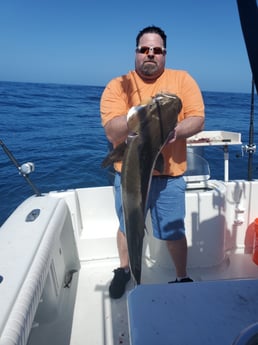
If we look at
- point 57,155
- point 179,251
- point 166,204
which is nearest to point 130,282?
point 179,251

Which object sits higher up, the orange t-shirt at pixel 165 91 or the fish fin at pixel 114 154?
the orange t-shirt at pixel 165 91

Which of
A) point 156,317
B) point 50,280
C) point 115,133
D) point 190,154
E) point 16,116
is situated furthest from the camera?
point 16,116

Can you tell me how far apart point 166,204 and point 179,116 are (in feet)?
2.74

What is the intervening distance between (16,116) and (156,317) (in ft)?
69.3

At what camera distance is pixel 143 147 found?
1966 mm

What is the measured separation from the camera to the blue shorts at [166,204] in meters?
2.88

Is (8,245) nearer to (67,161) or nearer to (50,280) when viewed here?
(50,280)

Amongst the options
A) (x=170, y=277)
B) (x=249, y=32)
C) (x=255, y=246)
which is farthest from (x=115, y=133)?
(x=255, y=246)

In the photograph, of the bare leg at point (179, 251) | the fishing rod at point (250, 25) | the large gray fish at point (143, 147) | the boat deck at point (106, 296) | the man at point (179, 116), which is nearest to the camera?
the fishing rod at point (250, 25)

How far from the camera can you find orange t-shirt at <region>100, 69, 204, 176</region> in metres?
2.54

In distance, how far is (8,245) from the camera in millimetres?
2371

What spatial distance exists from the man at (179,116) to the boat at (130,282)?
0.46m

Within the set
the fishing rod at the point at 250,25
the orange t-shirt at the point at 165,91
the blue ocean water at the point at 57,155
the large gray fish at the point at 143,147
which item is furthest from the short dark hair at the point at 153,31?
the blue ocean water at the point at 57,155

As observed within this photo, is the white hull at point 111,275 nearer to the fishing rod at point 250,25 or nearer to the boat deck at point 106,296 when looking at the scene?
the boat deck at point 106,296
